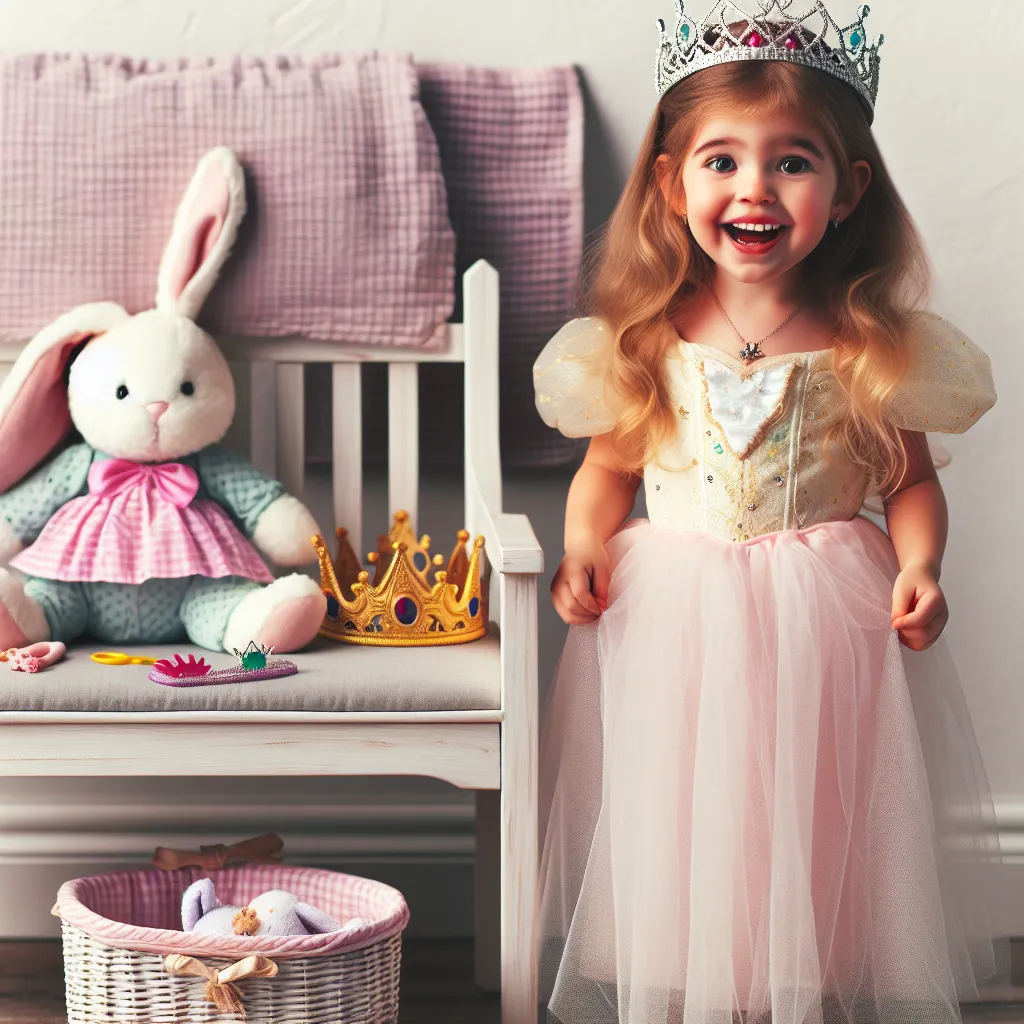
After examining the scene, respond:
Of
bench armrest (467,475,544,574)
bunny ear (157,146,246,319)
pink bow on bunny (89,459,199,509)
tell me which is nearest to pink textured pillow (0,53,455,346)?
bunny ear (157,146,246,319)

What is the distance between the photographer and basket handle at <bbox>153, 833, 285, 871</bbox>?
3.95 feet

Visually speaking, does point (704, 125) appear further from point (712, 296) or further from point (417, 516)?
point (417, 516)

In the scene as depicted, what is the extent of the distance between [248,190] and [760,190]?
55 cm

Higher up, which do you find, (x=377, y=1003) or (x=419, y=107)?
(x=419, y=107)

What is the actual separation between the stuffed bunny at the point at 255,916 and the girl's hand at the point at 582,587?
32cm

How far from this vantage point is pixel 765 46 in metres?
1.08

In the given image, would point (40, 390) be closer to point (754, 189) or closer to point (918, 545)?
point (754, 189)

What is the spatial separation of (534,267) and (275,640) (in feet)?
1.68

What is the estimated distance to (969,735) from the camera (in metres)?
1.14

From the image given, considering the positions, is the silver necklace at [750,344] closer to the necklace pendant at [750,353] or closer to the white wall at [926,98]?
the necklace pendant at [750,353]

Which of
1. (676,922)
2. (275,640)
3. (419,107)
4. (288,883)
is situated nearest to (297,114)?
(419,107)

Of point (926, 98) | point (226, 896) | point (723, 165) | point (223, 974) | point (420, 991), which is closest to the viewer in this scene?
point (223, 974)

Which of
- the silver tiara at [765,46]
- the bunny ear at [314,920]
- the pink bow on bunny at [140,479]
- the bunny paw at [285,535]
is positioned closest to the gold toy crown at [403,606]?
the bunny paw at [285,535]

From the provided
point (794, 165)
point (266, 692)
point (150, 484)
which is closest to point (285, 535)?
point (150, 484)
